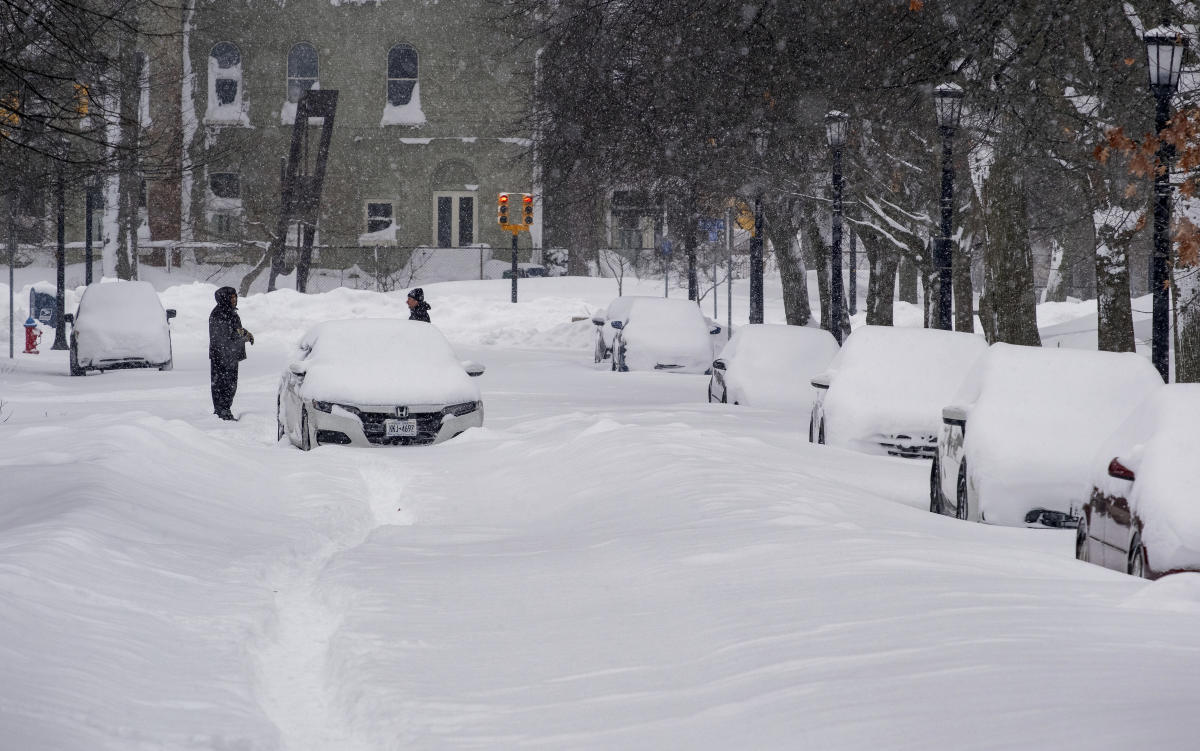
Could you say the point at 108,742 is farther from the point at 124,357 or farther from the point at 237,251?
the point at 237,251

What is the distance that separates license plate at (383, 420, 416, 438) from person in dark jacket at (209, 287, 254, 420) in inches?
159

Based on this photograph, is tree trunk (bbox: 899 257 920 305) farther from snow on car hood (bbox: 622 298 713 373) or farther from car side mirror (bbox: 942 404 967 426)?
car side mirror (bbox: 942 404 967 426)

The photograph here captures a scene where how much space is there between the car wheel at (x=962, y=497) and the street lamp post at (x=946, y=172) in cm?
706

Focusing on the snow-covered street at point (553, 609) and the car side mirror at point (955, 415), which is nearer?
the snow-covered street at point (553, 609)

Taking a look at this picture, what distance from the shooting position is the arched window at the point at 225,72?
6012 centimetres

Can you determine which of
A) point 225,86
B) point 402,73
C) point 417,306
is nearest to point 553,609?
point 417,306

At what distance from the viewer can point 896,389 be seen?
14.6 meters

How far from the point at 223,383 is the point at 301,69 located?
45.1 meters

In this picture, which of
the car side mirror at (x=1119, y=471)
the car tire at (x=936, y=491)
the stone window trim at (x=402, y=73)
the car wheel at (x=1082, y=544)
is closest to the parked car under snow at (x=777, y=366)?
the car tire at (x=936, y=491)

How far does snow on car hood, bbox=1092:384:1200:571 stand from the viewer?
7.00m

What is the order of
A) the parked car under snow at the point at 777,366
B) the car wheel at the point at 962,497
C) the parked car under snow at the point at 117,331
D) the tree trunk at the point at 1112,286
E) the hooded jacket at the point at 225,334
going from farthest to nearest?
the parked car under snow at the point at 117,331 < the parked car under snow at the point at 777,366 < the tree trunk at the point at 1112,286 < the hooded jacket at the point at 225,334 < the car wheel at the point at 962,497

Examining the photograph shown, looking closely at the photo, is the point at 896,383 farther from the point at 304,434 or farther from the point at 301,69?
the point at 301,69

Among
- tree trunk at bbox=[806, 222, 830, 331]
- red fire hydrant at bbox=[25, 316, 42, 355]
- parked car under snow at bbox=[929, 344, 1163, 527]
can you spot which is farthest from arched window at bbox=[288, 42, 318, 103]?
parked car under snow at bbox=[929, 344, 1163, 527]

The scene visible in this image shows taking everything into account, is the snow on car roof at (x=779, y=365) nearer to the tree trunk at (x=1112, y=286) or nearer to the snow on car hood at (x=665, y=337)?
the tree trunk at (x=1112, y=286)
